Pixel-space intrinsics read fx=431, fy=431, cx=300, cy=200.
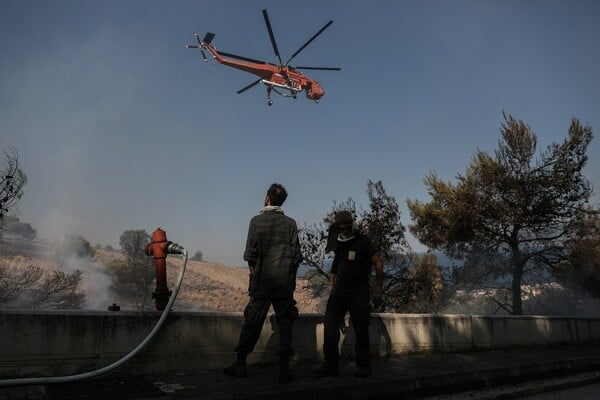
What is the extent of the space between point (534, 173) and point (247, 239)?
26.8m

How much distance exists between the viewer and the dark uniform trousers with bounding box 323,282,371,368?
4.26m

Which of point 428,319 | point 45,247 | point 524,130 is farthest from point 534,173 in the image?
point 45,247

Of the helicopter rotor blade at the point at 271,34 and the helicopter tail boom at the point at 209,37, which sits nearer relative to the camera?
the helicopter rotor blade at the point at 271,34

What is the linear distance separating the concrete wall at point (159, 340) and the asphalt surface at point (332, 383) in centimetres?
18

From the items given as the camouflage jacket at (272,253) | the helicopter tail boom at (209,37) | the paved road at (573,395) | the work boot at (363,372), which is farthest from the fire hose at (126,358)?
the helicopter tail boom at (209,37)

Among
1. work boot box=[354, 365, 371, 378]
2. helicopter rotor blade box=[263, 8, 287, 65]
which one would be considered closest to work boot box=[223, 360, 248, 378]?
work boot box=[354, 365, 371, 378]

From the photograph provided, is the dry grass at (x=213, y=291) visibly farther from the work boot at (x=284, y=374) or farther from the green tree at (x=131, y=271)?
the work boot at (x=284, y=374)

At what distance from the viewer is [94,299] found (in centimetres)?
6550

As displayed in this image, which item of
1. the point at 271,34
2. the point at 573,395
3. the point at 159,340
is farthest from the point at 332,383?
the point at 271,34

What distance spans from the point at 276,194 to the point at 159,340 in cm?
176

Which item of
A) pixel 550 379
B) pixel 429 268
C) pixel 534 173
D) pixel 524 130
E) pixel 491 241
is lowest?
pixel 550 379

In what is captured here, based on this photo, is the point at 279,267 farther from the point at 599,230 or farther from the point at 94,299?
the point at 94,299

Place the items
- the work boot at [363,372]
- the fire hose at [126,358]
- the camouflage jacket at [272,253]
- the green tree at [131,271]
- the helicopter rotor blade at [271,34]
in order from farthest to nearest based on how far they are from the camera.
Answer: the green tree at [131,271], the helicopter rotor blade at [271,34], the work boot at [363,372], the camouflage jacket at [272,253], the fire hose at [126,358]

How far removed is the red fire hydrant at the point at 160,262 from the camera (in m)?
4.19
